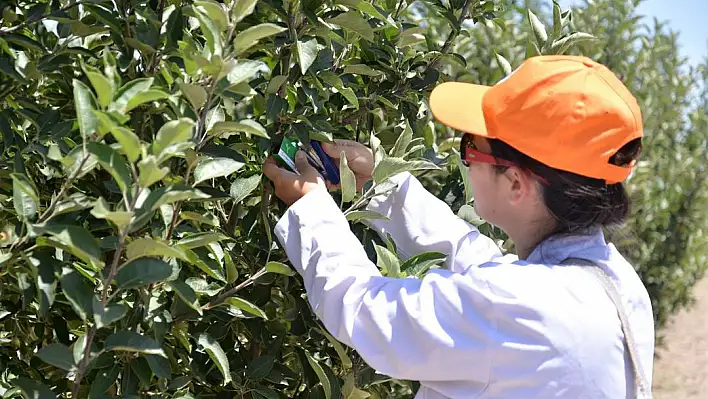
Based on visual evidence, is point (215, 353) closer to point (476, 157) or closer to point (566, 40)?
point (476, 157)

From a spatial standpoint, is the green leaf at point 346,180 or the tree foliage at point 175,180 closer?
the tree foliage at point 175,180

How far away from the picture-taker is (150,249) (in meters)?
1.32

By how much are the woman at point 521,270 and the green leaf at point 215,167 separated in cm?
20

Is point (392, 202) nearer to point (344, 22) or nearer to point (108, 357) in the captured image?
point (344, 22)

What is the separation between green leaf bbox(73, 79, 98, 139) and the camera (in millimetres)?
1272

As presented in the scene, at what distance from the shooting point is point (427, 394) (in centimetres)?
168

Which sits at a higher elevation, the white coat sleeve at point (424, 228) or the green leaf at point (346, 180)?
the green leaf at point (346, 180)

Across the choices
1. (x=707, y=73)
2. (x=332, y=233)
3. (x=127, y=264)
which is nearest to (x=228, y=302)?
(x=332, y=233)

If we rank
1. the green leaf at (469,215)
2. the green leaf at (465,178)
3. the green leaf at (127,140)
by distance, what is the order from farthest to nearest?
the green leaf at (469,215) < the green leaf at (465,178) < the green leaf at (127,140)

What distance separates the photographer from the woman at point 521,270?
1486 mm

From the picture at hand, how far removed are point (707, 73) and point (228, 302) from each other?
6.49 metres

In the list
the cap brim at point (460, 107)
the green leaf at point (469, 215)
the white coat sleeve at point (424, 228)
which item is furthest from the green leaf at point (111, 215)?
the green leaf at point (469, 215)

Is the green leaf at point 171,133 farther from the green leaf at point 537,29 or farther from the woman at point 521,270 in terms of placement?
the green leaf at point 537,29

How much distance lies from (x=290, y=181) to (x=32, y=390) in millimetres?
618
